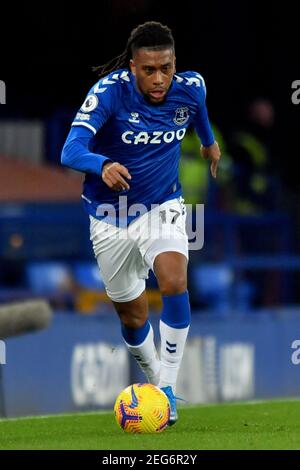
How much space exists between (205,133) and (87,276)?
20.6 feet

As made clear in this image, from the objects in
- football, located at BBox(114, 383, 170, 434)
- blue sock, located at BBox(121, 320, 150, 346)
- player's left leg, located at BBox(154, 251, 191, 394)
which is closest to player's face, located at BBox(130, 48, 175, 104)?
player's left leg, located at BBox(154, 251, 191, 394)

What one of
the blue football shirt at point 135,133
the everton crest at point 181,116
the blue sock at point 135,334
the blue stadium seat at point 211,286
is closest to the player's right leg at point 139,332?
the blue sock at point 135,334

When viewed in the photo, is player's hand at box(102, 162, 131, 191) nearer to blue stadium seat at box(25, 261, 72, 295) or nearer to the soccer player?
the soccer player

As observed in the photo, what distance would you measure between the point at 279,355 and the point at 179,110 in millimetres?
5927

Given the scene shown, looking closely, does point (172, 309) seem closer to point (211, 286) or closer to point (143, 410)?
point (143, 410)

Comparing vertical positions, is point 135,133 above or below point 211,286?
above

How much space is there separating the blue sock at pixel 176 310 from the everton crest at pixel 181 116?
1130 millimetres

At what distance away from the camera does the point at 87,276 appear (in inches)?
Answer: 625

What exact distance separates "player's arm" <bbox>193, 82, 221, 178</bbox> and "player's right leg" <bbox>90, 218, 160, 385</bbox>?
86cm

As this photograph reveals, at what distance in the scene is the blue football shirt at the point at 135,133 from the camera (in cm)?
904

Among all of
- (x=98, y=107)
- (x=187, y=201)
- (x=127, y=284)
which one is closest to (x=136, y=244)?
(x=127, y=284)

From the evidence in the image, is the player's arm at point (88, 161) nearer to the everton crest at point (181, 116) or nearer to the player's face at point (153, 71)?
the player's face at point (153, 71)

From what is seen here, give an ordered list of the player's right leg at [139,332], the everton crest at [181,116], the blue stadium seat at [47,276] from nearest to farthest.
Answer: the everton crest at [181,116] < the player's right leg at [139,332] < the blue stadium seat at [47,276]
